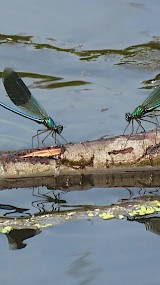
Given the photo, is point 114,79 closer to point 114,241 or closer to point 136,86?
point 136,86

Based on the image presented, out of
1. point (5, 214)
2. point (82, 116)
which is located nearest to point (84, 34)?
point (82, 116)

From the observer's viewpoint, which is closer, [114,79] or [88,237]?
[88,237]

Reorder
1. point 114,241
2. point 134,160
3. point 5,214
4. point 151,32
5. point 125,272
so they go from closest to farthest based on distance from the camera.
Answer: point 125,272
point 114,241
point 5,214
point 134,160
point 151,32

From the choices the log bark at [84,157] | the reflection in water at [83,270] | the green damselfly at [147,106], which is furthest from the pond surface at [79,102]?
the green damselfly at [147,106]

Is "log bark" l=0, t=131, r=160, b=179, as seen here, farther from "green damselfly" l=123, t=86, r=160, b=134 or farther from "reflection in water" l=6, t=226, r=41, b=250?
"reflection in water" l=6, t=226, r=41, b=250

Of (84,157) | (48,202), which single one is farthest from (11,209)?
(84,157)

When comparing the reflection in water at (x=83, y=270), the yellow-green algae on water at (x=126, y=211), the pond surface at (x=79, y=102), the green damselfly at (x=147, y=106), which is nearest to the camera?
the reflection in water at (x=83, y=270)

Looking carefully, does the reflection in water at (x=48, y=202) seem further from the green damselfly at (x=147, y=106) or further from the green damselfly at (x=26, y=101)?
the green damselfly at (x=147, y=106)
